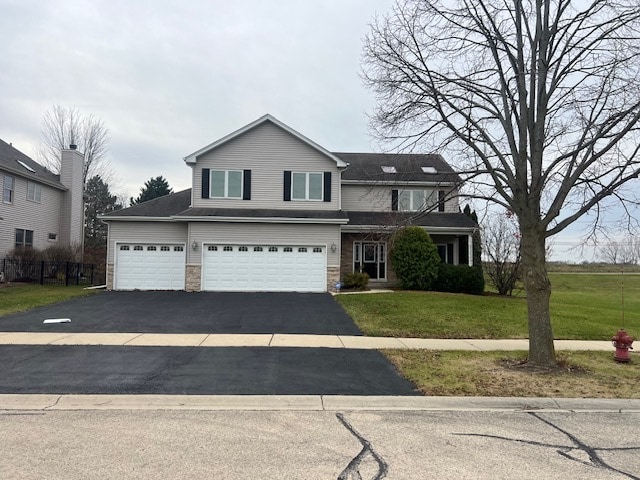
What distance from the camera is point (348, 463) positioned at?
4.53 meters

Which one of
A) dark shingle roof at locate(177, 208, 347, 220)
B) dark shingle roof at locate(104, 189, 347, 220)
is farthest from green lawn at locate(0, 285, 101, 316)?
dark shingle roof at locate(177, 208, 347, 220)

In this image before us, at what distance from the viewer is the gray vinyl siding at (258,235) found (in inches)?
832

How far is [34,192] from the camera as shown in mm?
28672

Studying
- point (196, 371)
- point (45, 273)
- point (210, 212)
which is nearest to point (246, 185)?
point (210, 212)

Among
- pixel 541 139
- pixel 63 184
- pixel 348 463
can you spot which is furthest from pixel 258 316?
pixel 63 184

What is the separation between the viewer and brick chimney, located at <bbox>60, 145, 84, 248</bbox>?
3166 centimetres

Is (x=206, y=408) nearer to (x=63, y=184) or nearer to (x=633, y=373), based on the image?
(x=633, y=373)

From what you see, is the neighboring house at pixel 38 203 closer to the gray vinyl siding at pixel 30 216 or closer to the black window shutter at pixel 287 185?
the gray vinyl siding at pixel 30 216

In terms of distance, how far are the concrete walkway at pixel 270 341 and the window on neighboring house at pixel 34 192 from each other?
2009cm

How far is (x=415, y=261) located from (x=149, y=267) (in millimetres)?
12319

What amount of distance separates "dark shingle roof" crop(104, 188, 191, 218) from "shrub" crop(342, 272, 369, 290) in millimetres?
8693

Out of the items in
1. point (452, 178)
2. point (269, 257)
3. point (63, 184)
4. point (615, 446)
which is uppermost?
point (63, 184)

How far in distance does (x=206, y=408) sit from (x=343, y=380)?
2.34m

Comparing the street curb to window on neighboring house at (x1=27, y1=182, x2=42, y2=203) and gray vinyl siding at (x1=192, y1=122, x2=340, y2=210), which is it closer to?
gray vinyl siding at (x1=192, y1=122, x2=340, y2=210)
